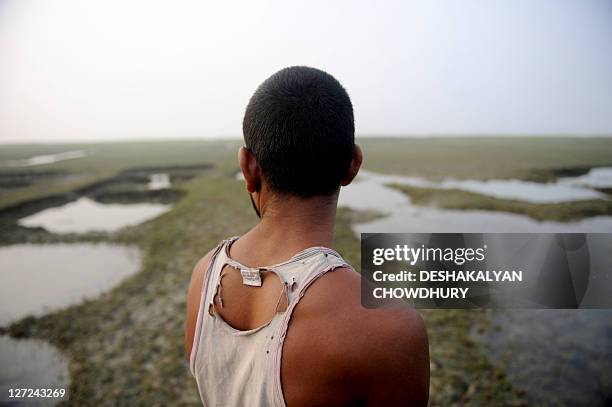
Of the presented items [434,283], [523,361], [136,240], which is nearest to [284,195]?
[434,283]

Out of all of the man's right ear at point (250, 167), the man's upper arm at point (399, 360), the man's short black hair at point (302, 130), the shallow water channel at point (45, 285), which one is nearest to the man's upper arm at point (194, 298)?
the man's right ear at point (250, 167)

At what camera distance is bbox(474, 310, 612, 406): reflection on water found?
5.90m

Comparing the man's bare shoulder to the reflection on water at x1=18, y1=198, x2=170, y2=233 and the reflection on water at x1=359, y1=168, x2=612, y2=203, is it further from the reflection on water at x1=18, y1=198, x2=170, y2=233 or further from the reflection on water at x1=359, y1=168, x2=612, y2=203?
the reflection on water at x1=359, y1=168, x2=612, y2=203

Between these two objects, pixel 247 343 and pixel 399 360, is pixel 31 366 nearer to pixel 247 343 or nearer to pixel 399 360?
pixel 247 343

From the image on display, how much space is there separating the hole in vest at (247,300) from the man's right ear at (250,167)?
16.4 inches

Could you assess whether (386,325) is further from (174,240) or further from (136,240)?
(136,240)

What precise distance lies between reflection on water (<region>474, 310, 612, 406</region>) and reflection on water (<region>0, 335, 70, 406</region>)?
318 inches

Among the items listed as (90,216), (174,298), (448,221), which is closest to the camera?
(174,298)

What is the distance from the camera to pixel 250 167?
1.70 metres

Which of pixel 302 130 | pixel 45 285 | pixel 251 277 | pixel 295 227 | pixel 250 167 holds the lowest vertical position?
pixel 45 285

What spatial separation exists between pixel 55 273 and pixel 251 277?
13.3m

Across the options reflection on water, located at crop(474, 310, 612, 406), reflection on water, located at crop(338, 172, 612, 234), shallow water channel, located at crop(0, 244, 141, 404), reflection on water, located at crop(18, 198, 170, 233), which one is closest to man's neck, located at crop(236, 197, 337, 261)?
reflection on water, located at crop(474, 310, 612, 406)

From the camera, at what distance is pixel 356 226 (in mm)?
16328

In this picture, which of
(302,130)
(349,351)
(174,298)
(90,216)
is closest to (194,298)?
(349,351)
